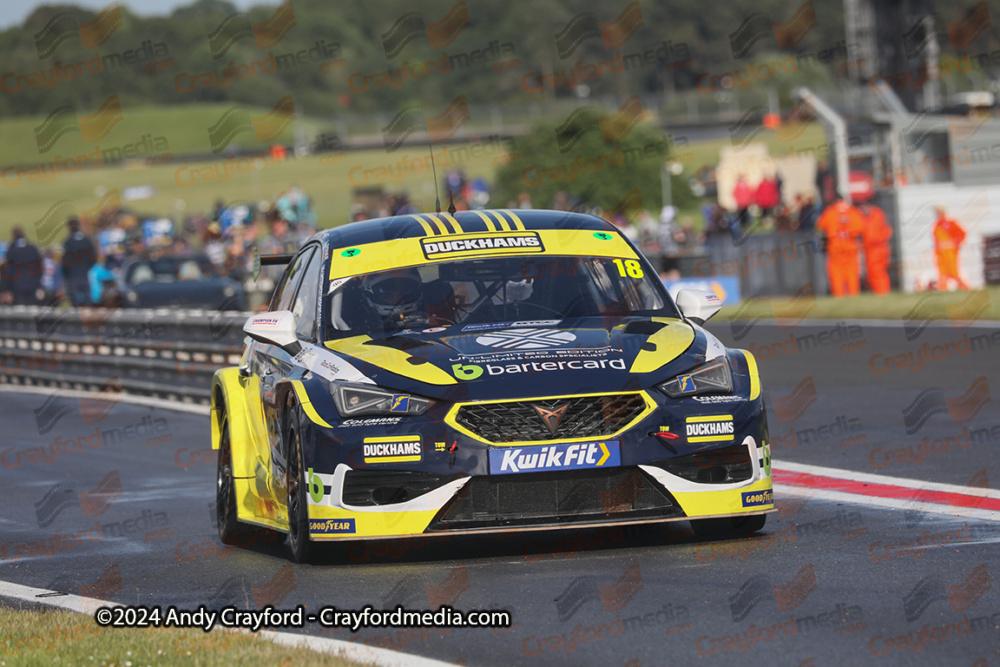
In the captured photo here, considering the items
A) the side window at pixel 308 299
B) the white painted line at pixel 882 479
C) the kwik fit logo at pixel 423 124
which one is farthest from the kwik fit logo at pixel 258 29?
the side window at pixel 308 299

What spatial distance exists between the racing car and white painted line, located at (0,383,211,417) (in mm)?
8598

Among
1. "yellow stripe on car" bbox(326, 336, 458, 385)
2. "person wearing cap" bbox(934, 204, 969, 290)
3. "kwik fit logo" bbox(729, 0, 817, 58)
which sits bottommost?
"kwik fit logo" bbox(729, 0, 817, 58)

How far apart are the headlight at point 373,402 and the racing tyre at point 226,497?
5.43 ft

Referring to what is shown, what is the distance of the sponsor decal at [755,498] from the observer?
7.26m

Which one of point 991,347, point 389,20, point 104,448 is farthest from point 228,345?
point 389,20

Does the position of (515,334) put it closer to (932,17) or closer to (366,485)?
(366,485)

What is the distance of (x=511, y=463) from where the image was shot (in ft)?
22.6

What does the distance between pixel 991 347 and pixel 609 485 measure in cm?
1249

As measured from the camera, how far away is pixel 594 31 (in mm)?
153500

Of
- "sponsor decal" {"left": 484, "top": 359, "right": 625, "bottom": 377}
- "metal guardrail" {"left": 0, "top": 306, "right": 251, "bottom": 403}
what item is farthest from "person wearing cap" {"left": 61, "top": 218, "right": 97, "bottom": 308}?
"sponsor decal" {"left": 484, "top": 359, "right": 625, "bottom": 377}

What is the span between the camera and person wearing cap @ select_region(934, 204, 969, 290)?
88.4 feet

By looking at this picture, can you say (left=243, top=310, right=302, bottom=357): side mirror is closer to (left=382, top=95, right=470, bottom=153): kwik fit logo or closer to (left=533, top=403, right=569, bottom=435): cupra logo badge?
(left=533, top=403, right=569, bottom=435): cupra logo badge

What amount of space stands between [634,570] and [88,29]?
16965cm

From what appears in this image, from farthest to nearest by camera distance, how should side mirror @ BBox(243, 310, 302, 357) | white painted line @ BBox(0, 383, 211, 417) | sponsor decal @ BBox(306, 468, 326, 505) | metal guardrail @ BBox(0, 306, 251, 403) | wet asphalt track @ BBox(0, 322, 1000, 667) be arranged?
metal guardrail @ BBox(0, 306, 251, 403), white painted line @ BBox(0, 383, 211, 417), side mirror @ BBox(243, 310, 302, 357), sponsor decal @ BBox(306, 468, 326, 505), wet asphalt track @ BBox(0, 322, 1000, 667)
